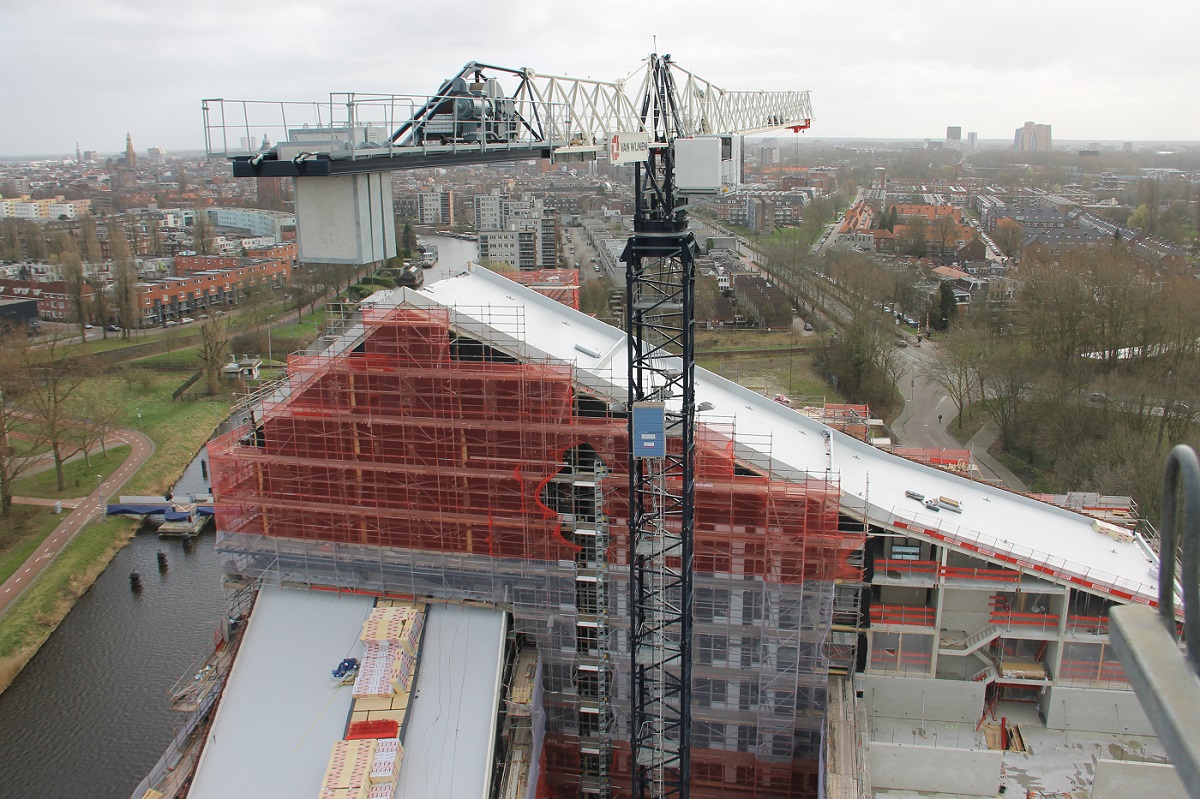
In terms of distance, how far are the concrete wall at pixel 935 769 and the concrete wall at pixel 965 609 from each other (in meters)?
2.26

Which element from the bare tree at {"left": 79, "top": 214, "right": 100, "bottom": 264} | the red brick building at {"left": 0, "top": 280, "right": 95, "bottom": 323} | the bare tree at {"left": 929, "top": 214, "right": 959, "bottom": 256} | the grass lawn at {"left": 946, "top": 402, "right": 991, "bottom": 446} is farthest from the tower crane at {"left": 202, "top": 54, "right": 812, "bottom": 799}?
the bare tree at {"left": 79, "top": 214, "right": 100, "bottom": 264}

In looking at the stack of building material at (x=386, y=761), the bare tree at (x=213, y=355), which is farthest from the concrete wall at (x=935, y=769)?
the bare tree at (x=213, y=355)

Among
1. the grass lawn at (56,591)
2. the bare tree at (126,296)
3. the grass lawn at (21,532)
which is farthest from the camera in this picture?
the bare tree at (126,296)

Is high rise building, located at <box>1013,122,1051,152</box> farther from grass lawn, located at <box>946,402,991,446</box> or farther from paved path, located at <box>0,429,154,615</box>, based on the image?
paved path, located at <box>0,429,154,615</box>

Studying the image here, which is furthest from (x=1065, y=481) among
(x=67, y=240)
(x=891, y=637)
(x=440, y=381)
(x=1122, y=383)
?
(x=67, y=240)

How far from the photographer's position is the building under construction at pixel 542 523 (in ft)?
44.3

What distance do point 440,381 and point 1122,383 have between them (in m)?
22.3

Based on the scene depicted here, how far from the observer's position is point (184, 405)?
37375mm

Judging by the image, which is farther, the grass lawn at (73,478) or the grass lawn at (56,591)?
the grass lawn at (73,478)

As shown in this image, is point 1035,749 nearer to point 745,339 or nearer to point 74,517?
point 74,517

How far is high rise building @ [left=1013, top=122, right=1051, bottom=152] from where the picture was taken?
19150 centimetres

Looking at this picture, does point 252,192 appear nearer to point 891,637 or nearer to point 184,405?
point 184,405

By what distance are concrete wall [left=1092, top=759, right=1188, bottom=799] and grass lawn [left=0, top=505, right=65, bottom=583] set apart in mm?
24821

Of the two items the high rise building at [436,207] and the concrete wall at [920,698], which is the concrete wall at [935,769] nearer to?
the concrete wall at [920,698]
